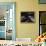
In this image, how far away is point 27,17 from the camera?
450 cm

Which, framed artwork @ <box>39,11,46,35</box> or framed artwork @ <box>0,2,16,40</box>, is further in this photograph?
framed artwork @ <box>0,2,16,40</box>

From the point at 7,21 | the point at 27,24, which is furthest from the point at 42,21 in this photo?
the point at 7,21

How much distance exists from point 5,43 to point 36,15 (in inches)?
130

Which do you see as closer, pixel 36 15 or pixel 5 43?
pixel 5 43

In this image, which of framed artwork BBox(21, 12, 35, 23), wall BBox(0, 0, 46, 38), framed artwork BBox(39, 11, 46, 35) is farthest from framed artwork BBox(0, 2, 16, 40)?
framed artwork BBox(39, 11, 46, 35)

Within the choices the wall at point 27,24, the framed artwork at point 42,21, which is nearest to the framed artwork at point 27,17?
the wall at point 27,24

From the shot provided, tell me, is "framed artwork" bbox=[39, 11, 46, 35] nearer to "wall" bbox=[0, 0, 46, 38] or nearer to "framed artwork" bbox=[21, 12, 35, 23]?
"wall" bbox=[0, 0, 46, 38]

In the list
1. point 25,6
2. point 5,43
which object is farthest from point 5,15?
point 5,43

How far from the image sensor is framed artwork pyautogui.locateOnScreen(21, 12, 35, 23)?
4.44 m

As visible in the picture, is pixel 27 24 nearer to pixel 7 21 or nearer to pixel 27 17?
pixel 27 17

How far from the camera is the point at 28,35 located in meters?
4.49

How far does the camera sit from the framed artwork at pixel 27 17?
4.44 meters

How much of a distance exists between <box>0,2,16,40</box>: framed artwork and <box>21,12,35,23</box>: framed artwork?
0.32 m

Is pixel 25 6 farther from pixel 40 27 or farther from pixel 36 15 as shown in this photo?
pixel 40 27
